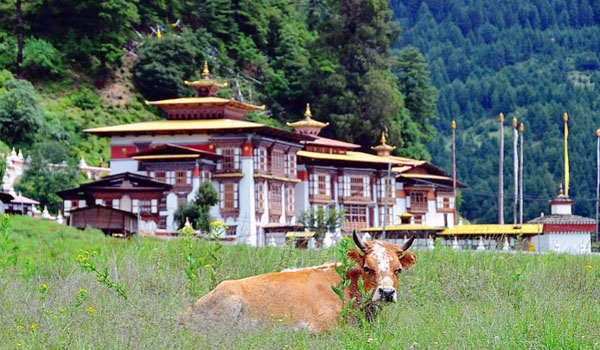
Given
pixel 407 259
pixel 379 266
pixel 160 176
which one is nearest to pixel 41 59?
pixel 160 176

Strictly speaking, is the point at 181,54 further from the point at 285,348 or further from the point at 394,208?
the point at 285,348

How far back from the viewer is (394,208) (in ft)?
244

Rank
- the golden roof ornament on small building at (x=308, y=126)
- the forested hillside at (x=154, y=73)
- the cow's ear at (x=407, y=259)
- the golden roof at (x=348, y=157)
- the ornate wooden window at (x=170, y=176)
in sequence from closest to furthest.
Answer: the cow's ear at (x=407, y=259) < the ornate wooden window at (x=170, y=176) < the golden roof at (x=348, y=157) < the golden roof ornament on small building at (x=308, y=126) < the forested hillside at (x=154, y=73)

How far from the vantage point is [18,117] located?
233 ft

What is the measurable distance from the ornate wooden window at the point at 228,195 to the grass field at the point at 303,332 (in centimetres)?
3697

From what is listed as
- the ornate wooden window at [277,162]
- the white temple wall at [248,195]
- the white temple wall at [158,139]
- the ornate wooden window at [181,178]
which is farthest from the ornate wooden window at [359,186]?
the ornate wooden window at [181,178]

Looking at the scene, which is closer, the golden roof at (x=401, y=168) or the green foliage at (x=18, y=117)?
the green foliage at (x=18, y=117)

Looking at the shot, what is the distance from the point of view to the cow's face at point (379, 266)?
574 inches

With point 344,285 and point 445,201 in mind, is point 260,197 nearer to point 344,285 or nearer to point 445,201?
point 445,201

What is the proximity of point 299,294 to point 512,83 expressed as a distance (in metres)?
143

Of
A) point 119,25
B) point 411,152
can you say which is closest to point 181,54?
point 119,25

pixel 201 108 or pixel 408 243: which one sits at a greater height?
pixel 201 108

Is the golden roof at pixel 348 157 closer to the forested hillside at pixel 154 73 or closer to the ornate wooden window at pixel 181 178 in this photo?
the forested hillside at pixel 154 73

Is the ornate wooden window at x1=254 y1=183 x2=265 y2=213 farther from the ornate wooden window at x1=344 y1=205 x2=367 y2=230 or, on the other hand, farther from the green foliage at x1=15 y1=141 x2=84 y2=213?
the ornate wooden window at x1=344 y1=205 x2=367 y2=230
